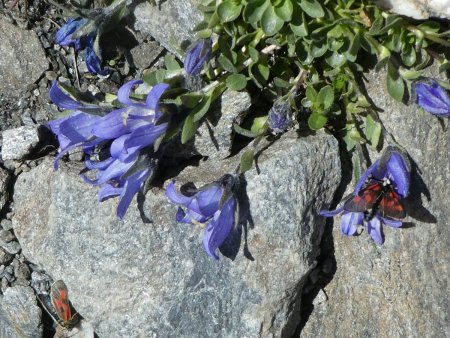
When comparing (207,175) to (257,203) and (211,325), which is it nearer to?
(257,203)

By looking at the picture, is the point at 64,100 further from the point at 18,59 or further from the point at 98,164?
the point at 18,59

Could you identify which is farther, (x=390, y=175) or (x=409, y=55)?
(x=409, y=55)

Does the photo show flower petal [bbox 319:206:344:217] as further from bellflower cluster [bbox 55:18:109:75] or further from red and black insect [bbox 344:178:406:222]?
bellflower cluster [bbox 55:18:109:75]

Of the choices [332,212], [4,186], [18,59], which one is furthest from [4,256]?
[332,212]

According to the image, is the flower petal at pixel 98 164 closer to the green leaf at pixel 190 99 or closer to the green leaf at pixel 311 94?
the green leaf at pixel 190 99

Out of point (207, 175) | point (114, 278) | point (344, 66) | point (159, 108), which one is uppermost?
point (159, 108)

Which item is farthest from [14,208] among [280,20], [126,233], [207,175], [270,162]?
[280,20]

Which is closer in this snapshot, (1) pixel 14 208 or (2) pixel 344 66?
(2) pixel 344 66
